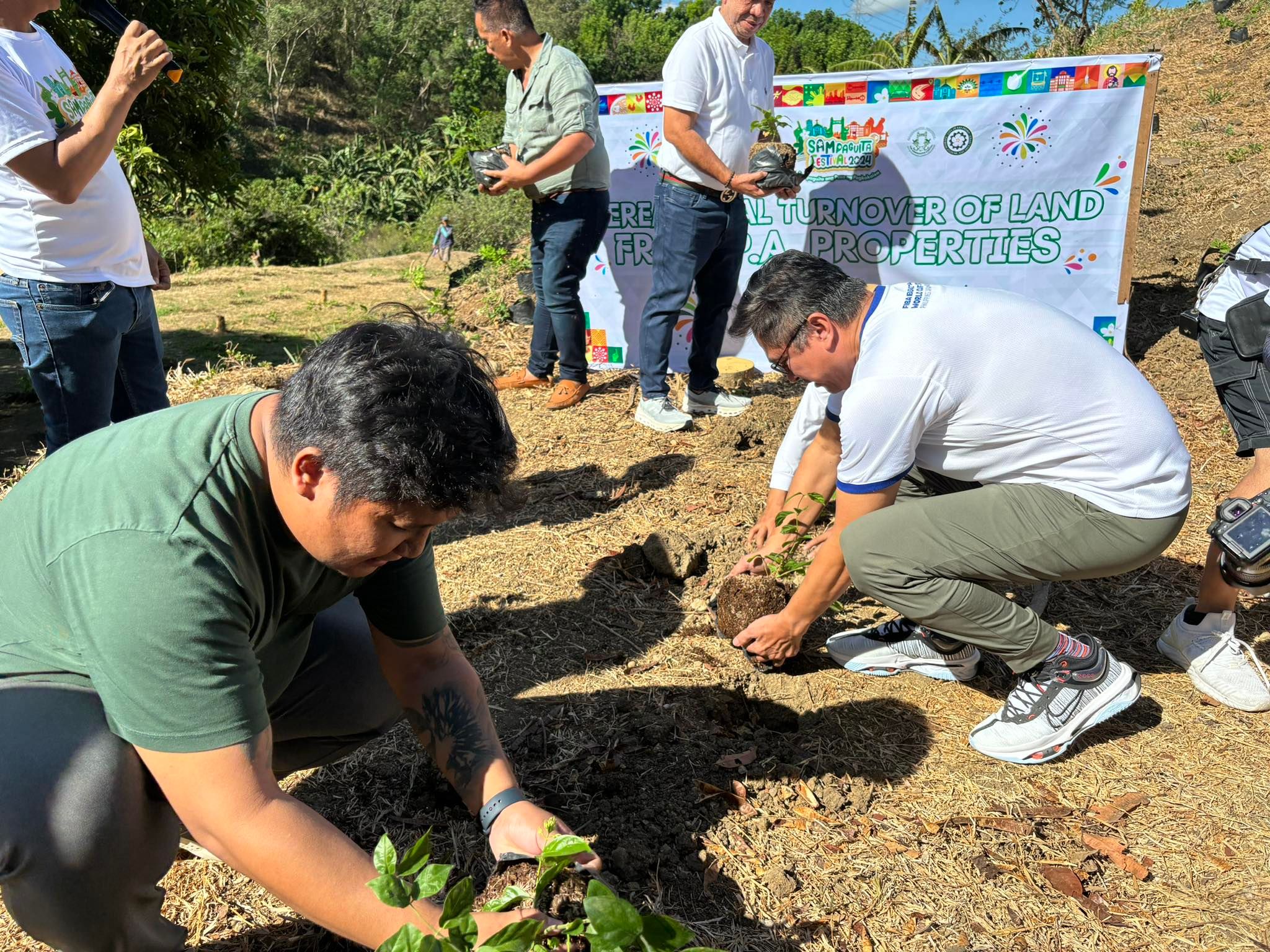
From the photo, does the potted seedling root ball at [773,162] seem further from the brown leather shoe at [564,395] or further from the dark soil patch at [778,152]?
the brown leather shoe at [564,395]

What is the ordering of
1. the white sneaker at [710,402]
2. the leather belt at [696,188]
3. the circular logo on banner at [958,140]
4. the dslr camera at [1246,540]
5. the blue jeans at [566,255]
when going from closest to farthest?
the dslr camera at [1246,540] < the leather belt at [696,188] < the blue jeans at [566,255] < the white sneaker at [710,402] < the circular logo on banner at [958,140]

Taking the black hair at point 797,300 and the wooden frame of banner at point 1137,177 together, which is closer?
the black hair at point 797,300

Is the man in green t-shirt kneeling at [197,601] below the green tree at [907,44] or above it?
below

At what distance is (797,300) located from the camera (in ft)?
7.80

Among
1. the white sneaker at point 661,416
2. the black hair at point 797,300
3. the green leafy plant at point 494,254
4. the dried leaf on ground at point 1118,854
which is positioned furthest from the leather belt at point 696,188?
the dried leaf on ground at point 1118,854

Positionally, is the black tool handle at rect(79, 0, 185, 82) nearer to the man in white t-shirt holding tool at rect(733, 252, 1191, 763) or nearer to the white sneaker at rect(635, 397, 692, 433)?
the man in white t-shirt holding tool at rect(733, 252, 1191, 763)

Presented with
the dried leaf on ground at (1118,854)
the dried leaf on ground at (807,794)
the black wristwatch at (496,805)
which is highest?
the black wristwatch at (496,805)

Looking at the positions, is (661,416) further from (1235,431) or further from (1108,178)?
(1108,178)

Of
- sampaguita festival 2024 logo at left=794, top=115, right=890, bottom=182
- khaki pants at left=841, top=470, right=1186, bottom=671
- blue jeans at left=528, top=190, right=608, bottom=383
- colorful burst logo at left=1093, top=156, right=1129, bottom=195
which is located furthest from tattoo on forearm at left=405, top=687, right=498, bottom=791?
colorful burst logo at left=1093, top=156, right=1129, bottom=195

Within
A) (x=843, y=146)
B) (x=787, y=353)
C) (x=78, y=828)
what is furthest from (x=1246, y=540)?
(x=843, y=146)

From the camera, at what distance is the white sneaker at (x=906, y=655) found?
291 centimetres

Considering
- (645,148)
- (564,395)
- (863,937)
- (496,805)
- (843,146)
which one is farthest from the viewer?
(645,148)

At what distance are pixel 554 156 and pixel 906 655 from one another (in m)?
2.97

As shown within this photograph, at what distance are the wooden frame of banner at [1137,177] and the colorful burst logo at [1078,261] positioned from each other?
0.16m
